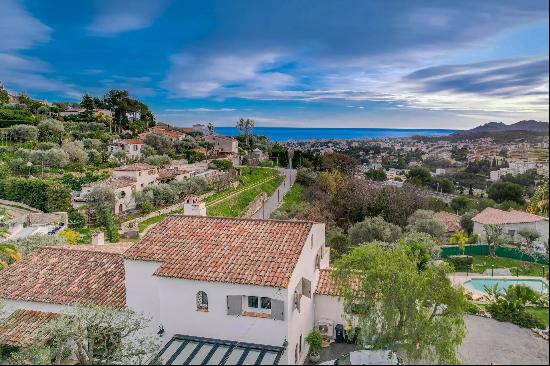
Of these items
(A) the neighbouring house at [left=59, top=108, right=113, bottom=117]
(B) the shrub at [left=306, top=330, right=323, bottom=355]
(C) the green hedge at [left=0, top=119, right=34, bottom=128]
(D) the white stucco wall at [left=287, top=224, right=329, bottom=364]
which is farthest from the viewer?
(A) the neighbouring house at [left=59, top=108, right=113, bottom=117]

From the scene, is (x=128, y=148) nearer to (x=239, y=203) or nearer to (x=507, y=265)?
(x=239, y=203)

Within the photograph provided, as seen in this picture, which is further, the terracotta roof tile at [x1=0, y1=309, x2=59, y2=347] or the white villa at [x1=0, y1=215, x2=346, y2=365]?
the terracotta roof tile at [x1=0, y1=309, x2=59, y2=347]

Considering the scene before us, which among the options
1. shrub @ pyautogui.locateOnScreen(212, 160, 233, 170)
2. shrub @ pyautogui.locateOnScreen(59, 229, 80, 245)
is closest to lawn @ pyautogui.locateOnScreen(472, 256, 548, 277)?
shrub @ pyautogui.locateOnScreen(59, 229, 80, 245)

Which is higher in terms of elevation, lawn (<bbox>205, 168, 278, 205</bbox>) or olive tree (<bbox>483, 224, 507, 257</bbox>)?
lawn (<bbox>205, 168, 278, 205</bbox>)

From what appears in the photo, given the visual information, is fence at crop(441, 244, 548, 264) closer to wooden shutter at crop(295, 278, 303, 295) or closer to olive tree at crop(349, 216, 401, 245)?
olive tree at crop(349, 216, 401, 245)

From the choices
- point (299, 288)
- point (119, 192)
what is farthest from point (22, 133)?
point (299, 288)

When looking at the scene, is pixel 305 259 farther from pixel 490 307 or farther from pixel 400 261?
pixel 490 307
